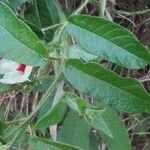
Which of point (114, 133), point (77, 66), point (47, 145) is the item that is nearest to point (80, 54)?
point (77, 66)

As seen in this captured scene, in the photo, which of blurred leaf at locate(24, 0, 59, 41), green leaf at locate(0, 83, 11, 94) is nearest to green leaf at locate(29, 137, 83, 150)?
green leaf at locate(0, 83, 11, 94)

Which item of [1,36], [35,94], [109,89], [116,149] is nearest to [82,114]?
[109,89]

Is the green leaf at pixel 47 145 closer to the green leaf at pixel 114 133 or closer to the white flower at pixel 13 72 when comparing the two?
the white flower at pixel 13 72

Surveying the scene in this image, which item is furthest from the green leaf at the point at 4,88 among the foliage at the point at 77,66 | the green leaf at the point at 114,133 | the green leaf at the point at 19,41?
the green leaf at the point at 114,133

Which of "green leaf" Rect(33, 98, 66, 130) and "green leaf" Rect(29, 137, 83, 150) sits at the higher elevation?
"green leaf" Rect(33, 98, 66, 130)

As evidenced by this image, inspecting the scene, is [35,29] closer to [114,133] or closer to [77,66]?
[77,66]

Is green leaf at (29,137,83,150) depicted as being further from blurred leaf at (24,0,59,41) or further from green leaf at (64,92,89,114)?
blurred leaf at (24,0,59,41)
